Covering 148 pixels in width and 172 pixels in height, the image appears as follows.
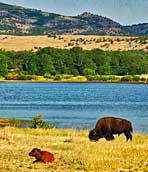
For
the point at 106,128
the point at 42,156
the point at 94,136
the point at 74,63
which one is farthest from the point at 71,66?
the point at 42,156

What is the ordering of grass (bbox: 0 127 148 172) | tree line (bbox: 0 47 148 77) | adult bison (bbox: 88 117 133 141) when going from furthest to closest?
tree line (bbox: 0 47 148 77) → adult bison (bbox: 88 117 133 141) → grass (bbox: 0 127 148 172)

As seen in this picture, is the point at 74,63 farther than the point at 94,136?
Yes

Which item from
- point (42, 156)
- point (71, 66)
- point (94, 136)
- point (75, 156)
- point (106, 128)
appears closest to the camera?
point (42, 156)

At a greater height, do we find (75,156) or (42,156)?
(42,156)

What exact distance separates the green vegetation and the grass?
413 feet

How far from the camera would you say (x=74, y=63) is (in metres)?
167

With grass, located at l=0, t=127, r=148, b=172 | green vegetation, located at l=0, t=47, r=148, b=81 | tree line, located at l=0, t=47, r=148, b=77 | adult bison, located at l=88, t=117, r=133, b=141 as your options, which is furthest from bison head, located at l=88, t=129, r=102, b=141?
tree line, located at l=0, t=47, r=148, b=77

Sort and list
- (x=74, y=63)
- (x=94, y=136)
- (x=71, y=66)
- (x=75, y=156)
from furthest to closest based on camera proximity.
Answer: (x=74, y=63) < (x=71, y=66) < (x=94, y=136) < (x=75, y=156)

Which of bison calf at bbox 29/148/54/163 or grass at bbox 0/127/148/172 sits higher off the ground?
bison calf at bbox 29/148/54/163

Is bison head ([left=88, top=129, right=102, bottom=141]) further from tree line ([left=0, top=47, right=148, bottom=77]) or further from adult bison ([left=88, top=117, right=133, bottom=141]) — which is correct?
tree line ([left=0, top=47, right=148, bottom=77])

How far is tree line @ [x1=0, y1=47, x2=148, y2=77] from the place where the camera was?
160 meters

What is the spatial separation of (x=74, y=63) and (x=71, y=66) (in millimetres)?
3613

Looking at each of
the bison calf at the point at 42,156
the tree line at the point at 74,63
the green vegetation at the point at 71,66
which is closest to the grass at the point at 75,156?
the bison calf at the point at 42,156

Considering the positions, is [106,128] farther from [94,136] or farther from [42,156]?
[42,156]
